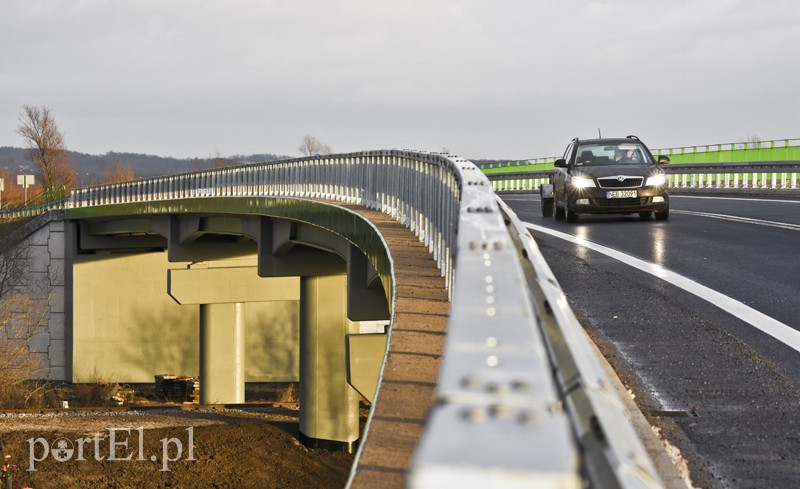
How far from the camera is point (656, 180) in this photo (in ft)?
79.3

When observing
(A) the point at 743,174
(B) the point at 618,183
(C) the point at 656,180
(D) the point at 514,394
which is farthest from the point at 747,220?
(A) the point at 743,174

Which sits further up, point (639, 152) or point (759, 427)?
point (639, 152)

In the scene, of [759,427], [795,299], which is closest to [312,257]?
[795,299]

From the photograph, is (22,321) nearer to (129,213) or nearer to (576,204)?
(129,213)

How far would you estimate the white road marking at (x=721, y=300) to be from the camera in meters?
9.55

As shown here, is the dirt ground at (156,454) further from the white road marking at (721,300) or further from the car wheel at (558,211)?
the white road marking at (721,300)

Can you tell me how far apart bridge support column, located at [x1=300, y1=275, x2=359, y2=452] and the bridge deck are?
28248mm

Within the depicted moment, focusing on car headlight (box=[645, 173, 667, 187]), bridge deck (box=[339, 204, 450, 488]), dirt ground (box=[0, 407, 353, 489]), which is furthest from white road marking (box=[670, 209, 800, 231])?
dirt ground (box=[0, 407, 353, 489])

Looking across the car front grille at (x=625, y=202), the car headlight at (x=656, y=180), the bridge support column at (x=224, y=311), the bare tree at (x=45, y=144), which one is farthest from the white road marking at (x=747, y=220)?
the bare tree at (x=45, y=144)

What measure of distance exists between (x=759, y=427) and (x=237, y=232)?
37.3 metres

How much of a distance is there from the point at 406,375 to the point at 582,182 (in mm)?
18343

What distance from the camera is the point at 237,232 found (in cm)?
4312

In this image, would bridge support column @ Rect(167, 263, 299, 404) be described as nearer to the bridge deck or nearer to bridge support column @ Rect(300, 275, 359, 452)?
bridge support column @ Rect(300, 275, 359, 452)

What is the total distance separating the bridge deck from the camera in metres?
4.70
